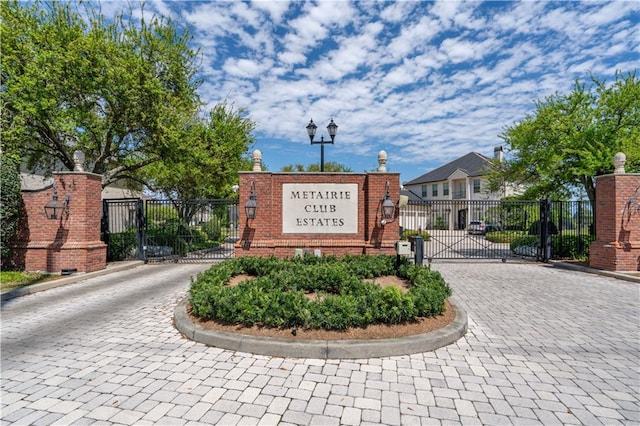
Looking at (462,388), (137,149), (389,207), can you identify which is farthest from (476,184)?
(462,388)

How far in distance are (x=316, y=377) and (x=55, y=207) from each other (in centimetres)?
945

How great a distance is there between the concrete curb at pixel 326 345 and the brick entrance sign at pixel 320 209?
16.7 ft

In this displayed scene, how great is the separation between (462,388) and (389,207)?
616 cm

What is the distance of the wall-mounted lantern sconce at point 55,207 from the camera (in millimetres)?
8688

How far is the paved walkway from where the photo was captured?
9.19 feet

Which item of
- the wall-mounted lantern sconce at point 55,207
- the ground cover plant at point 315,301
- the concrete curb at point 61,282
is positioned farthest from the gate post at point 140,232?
the ground cover plant at point 315,301

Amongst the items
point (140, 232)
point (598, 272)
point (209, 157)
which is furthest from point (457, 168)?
point (140, 232)

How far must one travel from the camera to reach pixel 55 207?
8.69 m

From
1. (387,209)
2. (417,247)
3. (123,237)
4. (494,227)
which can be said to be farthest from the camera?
(494,227)

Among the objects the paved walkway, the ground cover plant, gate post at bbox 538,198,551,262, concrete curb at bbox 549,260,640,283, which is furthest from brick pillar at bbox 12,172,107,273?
gate post at bbox 538,198,551,262

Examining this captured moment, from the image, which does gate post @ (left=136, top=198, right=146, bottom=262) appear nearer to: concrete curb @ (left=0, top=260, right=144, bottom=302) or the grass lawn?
concrete curb @ (left=0, top=260, right=144, bottom=302)

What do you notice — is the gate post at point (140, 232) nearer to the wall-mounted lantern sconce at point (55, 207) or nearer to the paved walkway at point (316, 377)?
the wall-mounted lantern sconce at point (55, 207)

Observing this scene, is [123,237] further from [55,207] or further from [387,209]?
[387,209]

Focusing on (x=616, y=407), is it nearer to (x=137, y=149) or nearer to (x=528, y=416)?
(x=528, y=416)
